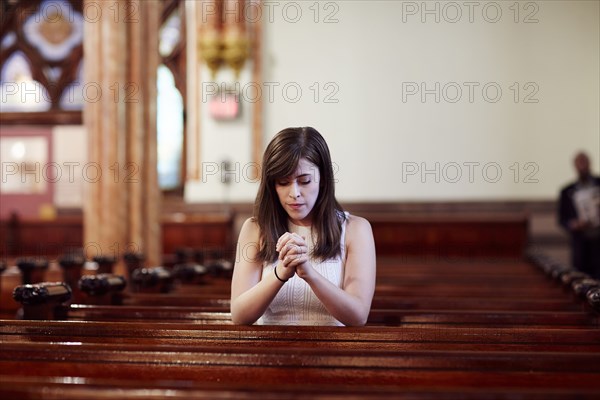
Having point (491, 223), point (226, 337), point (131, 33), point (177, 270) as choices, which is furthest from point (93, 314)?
point (491, 223)

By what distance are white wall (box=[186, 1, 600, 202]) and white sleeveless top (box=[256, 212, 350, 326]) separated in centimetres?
788

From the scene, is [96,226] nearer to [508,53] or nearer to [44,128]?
[44,128]

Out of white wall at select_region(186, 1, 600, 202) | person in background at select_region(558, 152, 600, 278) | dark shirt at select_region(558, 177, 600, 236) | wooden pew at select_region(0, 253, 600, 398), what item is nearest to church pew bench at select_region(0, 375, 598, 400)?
wooden pew at select_region(0, 253, 600, 398)

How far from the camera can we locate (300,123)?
10.9m

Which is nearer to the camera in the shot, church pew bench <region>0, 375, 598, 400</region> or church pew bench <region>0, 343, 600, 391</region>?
church pew bench <region>0, 375, 598, 400</region>

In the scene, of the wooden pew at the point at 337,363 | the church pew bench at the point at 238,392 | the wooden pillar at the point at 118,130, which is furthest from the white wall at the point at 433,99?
the church pew bench at the point at 238,392

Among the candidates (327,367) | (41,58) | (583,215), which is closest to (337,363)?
(327,367)

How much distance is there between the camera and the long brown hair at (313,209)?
2826 mm

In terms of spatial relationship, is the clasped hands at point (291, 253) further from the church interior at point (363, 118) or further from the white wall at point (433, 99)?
the white wall at point (433, 99)

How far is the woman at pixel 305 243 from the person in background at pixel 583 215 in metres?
5.75

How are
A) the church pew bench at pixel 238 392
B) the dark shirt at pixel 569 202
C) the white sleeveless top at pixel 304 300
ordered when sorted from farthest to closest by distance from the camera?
1. the dark shirt at pixel 569 202
2. the white sleeveless top at pixel 304 300
3. the church pew bench at pixel 238 392

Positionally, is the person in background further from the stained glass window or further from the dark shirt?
the stained glass window

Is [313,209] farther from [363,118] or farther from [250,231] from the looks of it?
[363,118]

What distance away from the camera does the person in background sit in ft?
26.8
